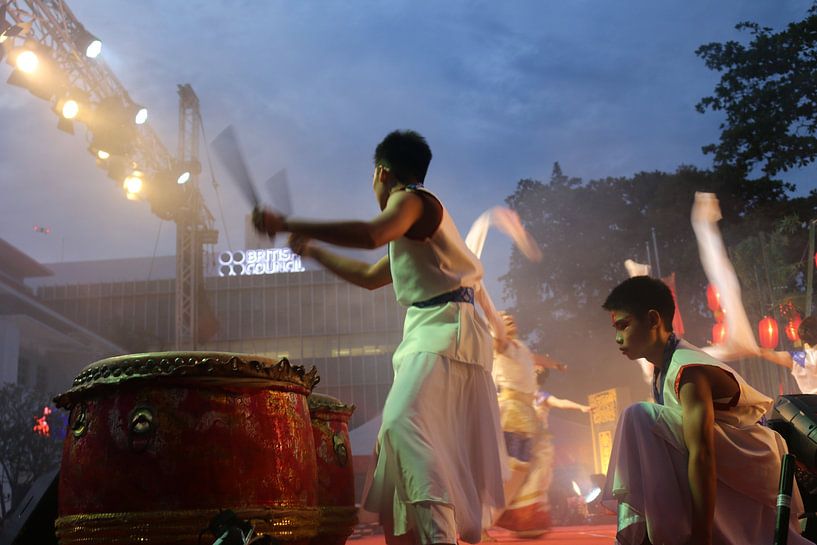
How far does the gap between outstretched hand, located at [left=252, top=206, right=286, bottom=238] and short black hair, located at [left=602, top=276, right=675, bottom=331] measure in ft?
4.38

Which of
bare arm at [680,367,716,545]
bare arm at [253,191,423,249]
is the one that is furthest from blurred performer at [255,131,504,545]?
bare arm at [680,367,716,545]

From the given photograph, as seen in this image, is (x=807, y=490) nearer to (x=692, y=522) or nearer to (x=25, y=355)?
(x=692, y=522)

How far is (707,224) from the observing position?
743 centimetres

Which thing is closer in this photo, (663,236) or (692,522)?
(692,522)

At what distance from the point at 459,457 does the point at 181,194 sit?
16.5m

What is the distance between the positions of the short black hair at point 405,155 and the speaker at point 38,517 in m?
1.82

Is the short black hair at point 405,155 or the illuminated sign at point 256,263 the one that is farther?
the illuminated sign at point 256,263

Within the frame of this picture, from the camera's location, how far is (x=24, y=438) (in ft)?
76.4

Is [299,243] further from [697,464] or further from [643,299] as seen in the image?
[697,464]

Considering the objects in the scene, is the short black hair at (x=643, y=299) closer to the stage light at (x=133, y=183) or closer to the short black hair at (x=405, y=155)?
the short black hair at (x=405, y=155)

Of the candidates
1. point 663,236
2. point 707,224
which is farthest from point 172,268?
point 707,224

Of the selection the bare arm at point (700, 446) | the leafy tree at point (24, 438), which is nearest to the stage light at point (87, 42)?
the bare arm at point (700, 446)

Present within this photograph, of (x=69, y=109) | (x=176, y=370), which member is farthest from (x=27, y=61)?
(x=176, y=370)

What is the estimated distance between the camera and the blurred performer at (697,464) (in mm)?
2637
